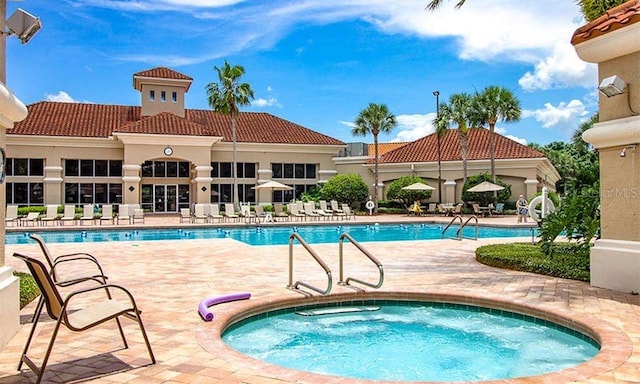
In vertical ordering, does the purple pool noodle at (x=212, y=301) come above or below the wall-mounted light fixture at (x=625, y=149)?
below

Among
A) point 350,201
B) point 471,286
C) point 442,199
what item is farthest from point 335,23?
point 471,286

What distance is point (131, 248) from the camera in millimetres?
15258

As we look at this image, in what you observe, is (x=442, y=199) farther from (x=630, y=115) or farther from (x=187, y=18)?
(x=630, y=115)

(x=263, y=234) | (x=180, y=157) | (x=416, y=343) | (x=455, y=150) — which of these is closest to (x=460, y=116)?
(x=455, y=150)

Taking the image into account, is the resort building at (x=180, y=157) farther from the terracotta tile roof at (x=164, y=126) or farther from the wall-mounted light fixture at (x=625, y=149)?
the wall-mounted light fixture at (x=625, y=149)

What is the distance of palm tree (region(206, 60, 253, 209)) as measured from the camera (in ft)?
108

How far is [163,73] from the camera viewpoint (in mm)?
35906

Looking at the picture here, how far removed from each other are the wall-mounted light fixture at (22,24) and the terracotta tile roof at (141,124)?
2664 cm

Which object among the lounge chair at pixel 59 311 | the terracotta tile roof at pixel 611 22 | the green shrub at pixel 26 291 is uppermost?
the terracotta tile roof at pixel 611 22

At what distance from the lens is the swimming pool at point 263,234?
68.8ft

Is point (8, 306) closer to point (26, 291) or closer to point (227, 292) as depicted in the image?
point (26, 291)

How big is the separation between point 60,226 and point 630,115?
22.8 metres

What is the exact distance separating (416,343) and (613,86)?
4.67 m

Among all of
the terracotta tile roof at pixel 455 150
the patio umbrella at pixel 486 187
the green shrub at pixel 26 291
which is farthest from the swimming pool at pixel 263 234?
the green shrub at pixel 26 291
